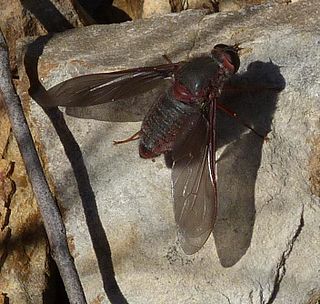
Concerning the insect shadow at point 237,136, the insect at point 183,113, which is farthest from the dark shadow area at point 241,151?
the insect at point 183,113

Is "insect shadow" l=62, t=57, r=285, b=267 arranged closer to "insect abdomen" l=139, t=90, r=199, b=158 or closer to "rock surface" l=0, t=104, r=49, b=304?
"insect abdomen" l=139, t=90, r=199, b=158

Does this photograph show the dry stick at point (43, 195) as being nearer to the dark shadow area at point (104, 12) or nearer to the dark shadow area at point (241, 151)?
the dark shadow area at point (241, 151)

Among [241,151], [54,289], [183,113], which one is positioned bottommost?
[54,289]

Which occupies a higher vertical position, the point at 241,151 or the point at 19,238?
the point at 241,151

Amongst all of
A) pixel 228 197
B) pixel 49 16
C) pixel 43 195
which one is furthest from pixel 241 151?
pixel 49 16

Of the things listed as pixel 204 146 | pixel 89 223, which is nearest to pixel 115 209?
pixel 89 223

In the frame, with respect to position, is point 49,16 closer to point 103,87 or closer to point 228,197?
point 103,87
